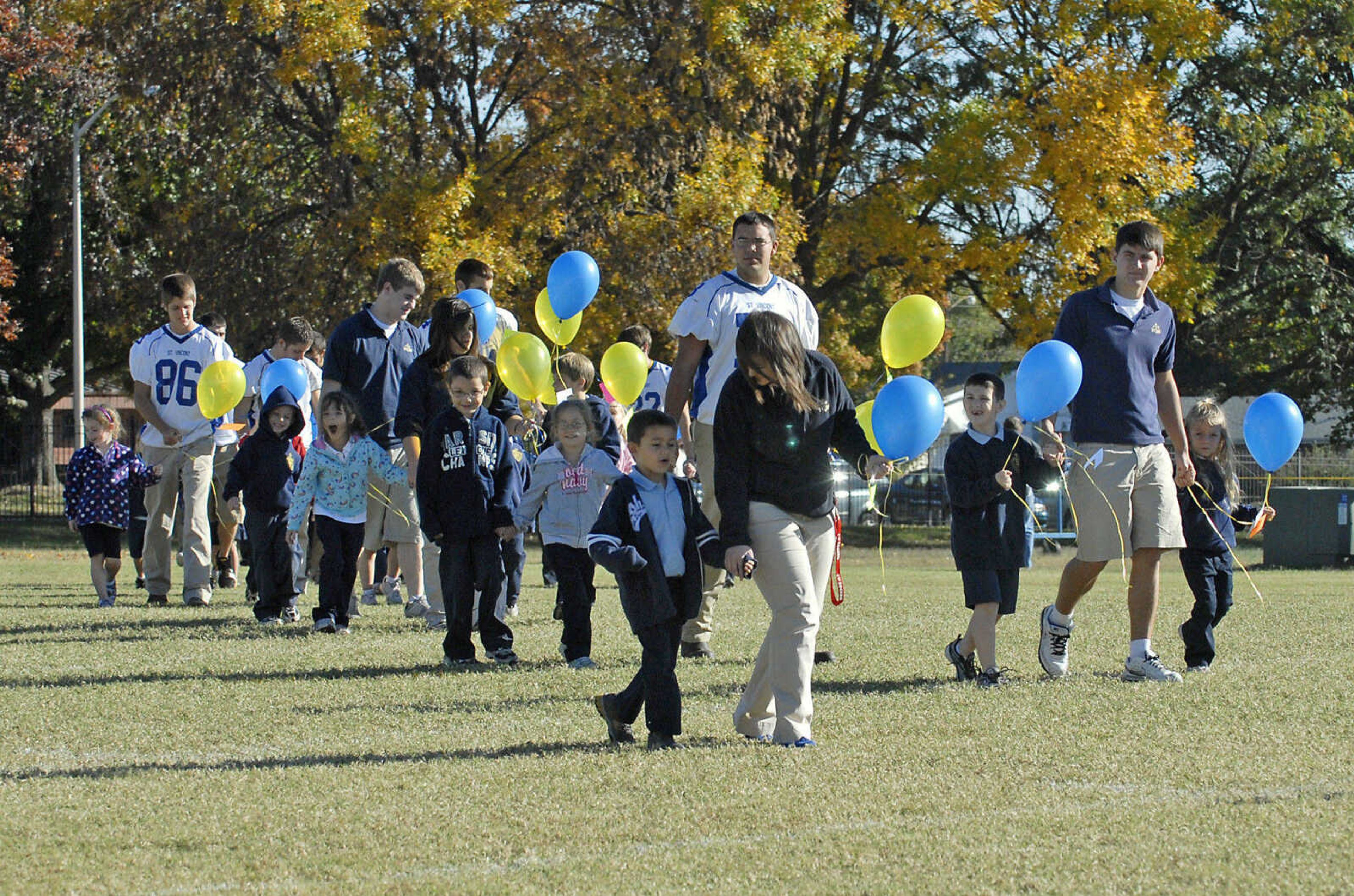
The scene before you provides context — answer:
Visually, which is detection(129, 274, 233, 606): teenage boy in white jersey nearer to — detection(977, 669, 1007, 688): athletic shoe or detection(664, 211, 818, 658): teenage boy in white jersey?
detection(664, 211, 818, 658): teenage boy in white jersey

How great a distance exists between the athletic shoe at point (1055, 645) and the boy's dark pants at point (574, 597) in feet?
7.18

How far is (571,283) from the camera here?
9750mm

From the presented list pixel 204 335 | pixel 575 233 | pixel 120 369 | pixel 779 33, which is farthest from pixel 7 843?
pixel 120 369

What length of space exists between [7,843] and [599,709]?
220 cm

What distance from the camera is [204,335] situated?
11.1 metres

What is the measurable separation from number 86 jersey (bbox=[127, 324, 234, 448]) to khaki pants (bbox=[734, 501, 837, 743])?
6.32 meters

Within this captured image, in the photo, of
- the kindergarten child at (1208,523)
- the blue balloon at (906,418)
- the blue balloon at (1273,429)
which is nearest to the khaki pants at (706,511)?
the blue balloon at (906,418)

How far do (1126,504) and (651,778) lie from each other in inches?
127

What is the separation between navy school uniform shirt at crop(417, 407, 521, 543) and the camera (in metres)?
7.95

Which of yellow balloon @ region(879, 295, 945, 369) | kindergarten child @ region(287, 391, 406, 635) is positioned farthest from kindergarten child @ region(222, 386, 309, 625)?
yellow balloon @ region(879, 295, 945, 369)

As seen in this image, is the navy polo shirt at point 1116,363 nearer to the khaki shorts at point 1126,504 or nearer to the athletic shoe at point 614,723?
the khaki shorts at point 1126,504

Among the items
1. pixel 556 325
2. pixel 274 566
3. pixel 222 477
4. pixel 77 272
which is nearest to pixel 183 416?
pixel 222 477

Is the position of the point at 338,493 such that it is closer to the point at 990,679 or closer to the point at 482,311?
the point at 482,311

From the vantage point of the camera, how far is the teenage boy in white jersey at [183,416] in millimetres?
10930
